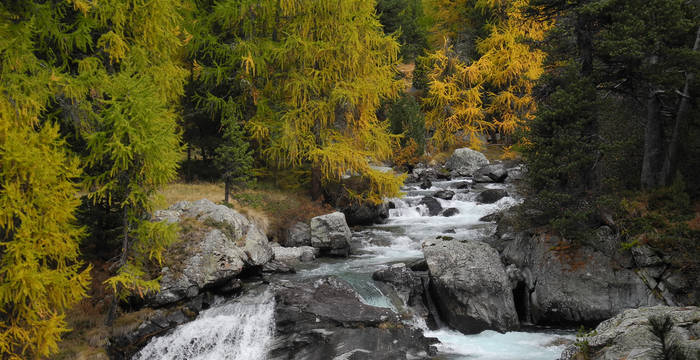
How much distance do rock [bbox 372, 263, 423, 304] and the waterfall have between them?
3257 mm

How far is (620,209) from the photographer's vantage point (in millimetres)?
11469

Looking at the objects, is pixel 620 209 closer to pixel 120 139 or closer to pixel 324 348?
pixel 324 348

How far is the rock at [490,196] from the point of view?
21500 mm

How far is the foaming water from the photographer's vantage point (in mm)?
9523

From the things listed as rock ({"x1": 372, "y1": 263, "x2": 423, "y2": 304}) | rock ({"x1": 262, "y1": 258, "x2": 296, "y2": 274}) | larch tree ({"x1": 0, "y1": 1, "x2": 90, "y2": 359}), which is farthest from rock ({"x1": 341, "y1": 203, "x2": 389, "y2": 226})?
larch tree ({"x1": 0, "y1": 1, "x2": 90, "y2": 359})

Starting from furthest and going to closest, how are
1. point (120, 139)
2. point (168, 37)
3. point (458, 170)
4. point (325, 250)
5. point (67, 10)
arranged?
point (458, 170) < point (325, 250) < point (168, 37) < point (67, 10) < point (120, 139)

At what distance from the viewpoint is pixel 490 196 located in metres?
21.6

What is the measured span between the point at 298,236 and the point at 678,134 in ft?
39.9

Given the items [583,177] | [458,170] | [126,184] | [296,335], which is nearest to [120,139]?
[126,184]

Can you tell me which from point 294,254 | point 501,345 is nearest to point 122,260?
point 294,254

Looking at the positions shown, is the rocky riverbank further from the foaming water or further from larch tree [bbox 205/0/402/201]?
larch tree [bbox 205/0/402/201]

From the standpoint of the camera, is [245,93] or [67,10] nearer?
[67,10]

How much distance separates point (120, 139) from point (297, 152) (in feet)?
29.5

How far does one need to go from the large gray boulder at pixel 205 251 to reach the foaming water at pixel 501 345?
5.37 metres
